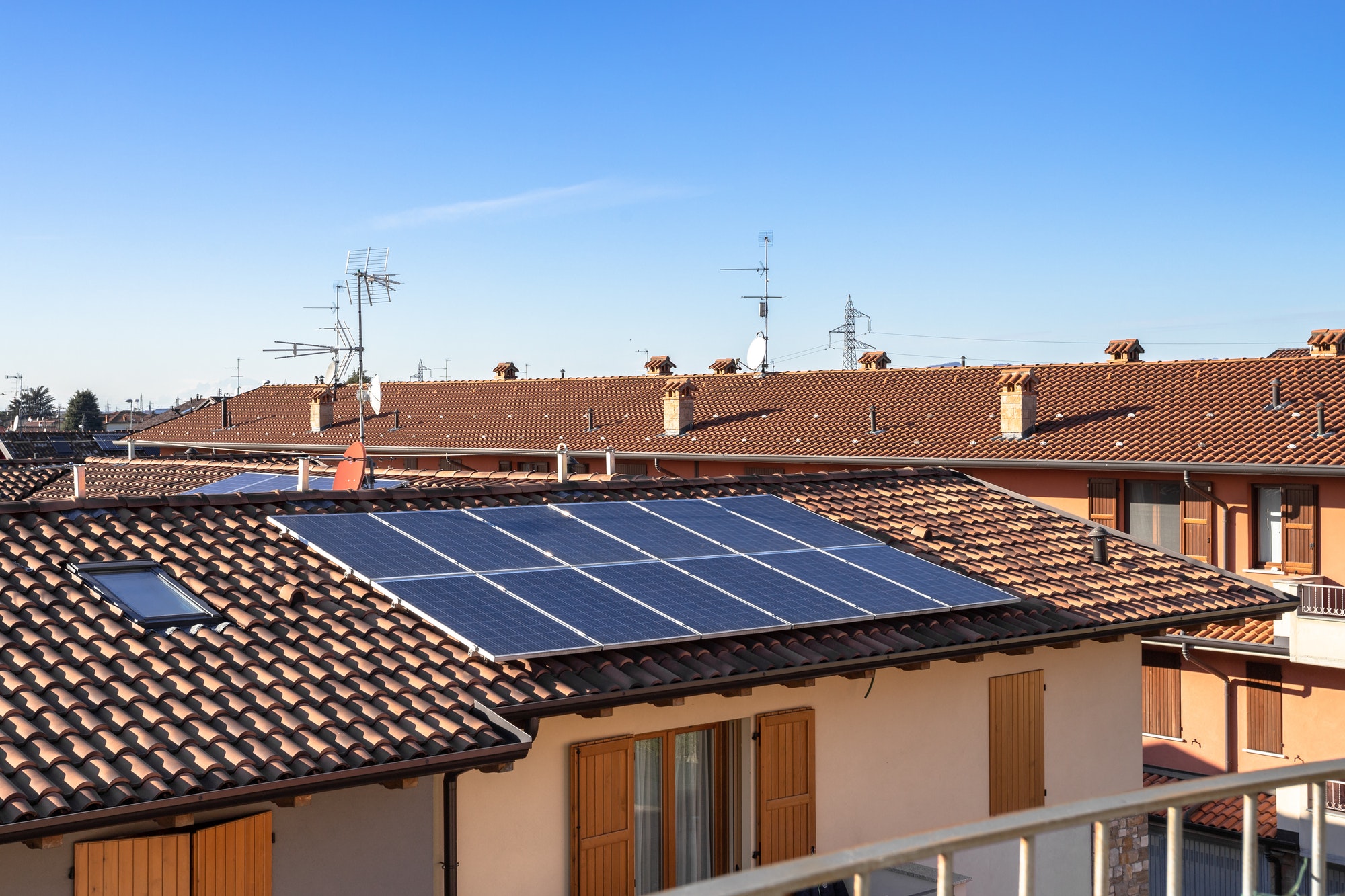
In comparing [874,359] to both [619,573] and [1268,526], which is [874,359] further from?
[619,573]

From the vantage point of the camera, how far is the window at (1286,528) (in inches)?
1090

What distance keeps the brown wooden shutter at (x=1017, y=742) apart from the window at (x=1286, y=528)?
56.1ft

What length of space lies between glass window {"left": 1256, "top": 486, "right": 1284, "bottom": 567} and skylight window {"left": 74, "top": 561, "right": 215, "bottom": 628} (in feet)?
81.9

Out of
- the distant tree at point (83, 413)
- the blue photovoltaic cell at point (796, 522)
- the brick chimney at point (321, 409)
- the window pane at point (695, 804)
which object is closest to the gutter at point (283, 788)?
the window pane at point (695, 804)

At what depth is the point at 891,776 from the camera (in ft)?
40.0

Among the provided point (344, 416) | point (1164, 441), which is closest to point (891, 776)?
point (1164, 441)

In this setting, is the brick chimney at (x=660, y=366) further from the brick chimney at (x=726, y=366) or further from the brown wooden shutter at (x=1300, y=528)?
the brown wooden shutter at (x=1300, y=528)

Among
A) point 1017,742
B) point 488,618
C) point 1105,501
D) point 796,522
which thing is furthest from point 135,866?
point 1105,501

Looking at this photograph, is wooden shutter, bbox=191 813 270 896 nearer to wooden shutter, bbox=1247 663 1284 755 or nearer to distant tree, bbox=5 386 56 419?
wooden shutter, bbox=1247 663 1284 755

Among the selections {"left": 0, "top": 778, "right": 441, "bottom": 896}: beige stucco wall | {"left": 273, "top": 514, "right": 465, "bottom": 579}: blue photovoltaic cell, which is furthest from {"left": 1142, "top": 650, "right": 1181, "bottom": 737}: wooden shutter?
{"left": 0, "top": 778, "right": 441, "bottom": 896}: beige stucco wall

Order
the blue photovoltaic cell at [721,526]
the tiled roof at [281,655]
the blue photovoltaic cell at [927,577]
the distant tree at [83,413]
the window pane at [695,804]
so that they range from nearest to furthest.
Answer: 1. the tiled roof at [281,655]
2. the window pane at [695,804]
3. the blue photovoltaic cell at [927,577]
4. the blue photovoltaic cell at [721,526]
5. the distant tree at [83,413]

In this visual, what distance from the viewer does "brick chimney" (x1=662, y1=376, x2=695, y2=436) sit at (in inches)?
Answer: 1743

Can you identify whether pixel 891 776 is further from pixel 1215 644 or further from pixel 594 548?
pixel 1215 644

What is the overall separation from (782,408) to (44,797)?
1457 inches
